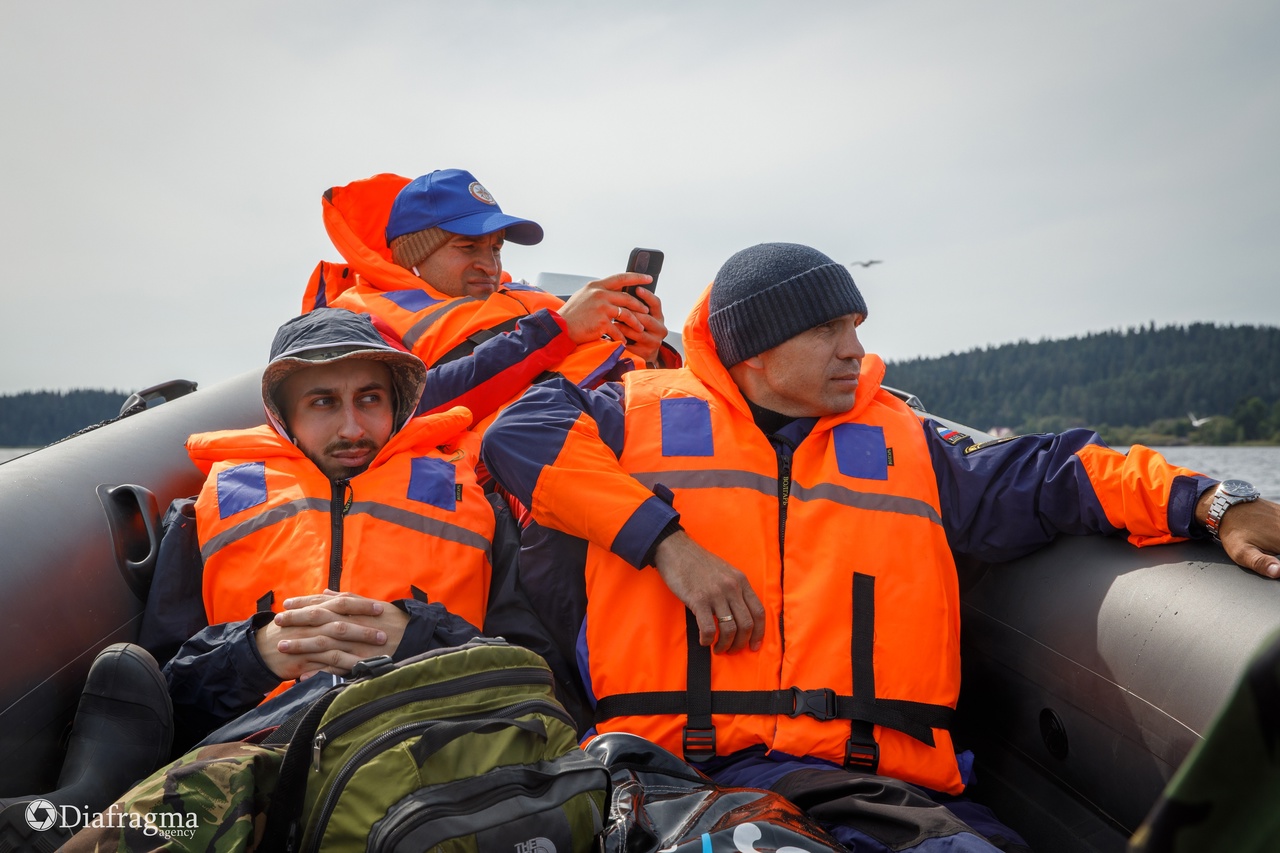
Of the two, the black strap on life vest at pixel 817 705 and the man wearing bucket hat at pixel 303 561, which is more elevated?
the man wearing bucket hat at pixel 303 561

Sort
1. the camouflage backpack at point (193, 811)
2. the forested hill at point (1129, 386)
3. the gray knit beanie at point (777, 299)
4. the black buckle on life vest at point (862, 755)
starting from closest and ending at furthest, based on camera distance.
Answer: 1. the camouflage backpack at point (193, 811)
2. the black buckle on life vest at point (862, 755)
3. the gray knit beanie at point (777, 299)
4. the forested hill at point (1129, 386)

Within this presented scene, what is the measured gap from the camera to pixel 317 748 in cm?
131

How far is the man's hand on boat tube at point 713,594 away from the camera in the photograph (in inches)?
72.7

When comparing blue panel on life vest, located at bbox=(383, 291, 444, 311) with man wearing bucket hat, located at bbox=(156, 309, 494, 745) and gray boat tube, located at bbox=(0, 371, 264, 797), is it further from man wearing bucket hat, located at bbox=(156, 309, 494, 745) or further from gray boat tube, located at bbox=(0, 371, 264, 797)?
gray boat tube, located at bbox=(0, 371, 264, 797)

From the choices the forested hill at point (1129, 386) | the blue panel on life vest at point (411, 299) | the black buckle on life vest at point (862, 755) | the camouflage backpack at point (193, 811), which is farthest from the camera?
the forested hill at point (1129, 386)

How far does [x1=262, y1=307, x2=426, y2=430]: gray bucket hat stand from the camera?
2268 millimetres

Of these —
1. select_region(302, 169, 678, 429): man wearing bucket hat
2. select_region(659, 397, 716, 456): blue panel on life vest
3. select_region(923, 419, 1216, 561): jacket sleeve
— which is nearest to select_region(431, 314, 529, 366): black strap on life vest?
select_region(302, 169, 678, 429): man wearing bucket hat

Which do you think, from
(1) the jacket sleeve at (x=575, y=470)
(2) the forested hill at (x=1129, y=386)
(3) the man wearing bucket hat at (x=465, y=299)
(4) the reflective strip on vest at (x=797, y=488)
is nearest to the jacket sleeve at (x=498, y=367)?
(3) the man wearing bucket hat at (x=465, y=299)

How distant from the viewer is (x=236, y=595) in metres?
2.04

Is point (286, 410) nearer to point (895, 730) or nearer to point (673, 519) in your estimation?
point (673, 519)

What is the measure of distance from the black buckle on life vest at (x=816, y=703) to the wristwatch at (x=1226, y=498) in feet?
2.77

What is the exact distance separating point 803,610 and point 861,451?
409 mm

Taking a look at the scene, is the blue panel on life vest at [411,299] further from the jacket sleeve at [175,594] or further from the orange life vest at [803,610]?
the orange life vest at [803,610]

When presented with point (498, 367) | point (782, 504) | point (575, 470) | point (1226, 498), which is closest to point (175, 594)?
point (575, 470)
